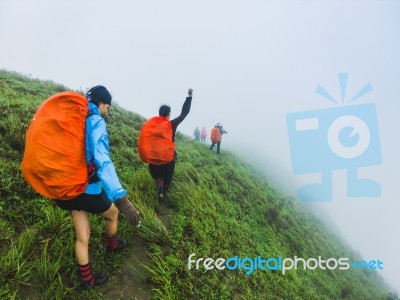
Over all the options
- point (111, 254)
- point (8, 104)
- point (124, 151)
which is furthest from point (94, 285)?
point (8, 104)

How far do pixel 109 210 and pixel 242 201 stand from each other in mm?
7115

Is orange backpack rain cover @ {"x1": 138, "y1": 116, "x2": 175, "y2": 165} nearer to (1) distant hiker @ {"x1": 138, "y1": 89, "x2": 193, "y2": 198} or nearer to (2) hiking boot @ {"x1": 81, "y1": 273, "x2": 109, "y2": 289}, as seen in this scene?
(1) distant hiker @ {"x1": 138, "y1": 89, "x2": 193, "y2": 198}

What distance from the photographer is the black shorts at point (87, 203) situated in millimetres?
3283

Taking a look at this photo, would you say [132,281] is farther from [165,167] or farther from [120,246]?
[165,167]

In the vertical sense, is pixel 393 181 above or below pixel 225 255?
below

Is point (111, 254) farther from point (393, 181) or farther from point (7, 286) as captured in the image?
point (393, 181)

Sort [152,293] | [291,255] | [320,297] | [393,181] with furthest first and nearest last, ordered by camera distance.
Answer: [393,181] < [291,255] < [320,297] < [152,293]

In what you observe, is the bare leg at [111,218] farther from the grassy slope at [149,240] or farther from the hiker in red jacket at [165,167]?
the hiker in red jacket at [165,167]

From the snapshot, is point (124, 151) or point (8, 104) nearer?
point (8, 104)

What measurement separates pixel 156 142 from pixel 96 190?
255cm

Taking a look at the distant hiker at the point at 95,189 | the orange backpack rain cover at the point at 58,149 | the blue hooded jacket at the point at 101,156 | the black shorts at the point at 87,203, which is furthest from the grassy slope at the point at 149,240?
the blue hooded jacket at the point at 101,156

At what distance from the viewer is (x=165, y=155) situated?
234 inches

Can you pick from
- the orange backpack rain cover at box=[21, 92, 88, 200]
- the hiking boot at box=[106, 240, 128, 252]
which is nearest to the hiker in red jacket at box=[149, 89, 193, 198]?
the hiking boot at box=[106, 240, 128, 252]

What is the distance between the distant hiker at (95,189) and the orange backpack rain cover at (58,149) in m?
0.04
